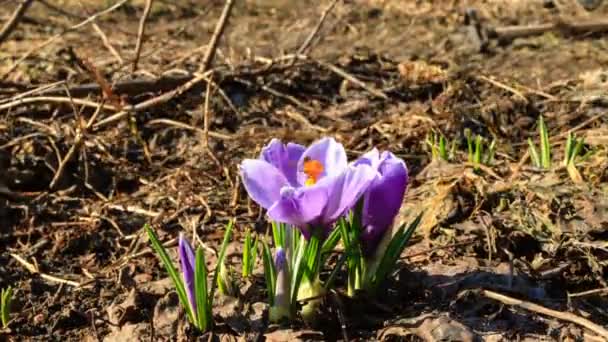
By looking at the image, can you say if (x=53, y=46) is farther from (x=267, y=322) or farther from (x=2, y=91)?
(x=267, y=322)

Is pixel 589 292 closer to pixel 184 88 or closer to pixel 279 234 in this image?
pixel 279 234

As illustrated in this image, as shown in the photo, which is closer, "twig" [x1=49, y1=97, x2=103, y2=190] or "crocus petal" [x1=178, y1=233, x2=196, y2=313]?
"crocus petal" [x1=178, y1=233, x2=196, y2=313]

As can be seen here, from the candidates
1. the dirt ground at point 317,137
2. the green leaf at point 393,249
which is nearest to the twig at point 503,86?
the dirt ground at point 317,137

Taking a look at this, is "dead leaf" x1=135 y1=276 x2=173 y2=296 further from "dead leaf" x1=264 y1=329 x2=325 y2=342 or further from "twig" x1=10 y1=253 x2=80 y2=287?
"dead leaf" x1=264 y1=329 x2=325 y2=342

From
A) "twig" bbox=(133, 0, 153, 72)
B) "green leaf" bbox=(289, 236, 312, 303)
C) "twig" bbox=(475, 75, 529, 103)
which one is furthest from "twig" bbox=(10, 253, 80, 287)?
"twig" bbox=(475, 75, 529, 103)

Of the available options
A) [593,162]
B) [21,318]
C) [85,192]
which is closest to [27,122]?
[85,192]

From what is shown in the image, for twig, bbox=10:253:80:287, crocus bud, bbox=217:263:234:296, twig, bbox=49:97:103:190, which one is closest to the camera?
crocus bud, bbox=217:263:234:296
